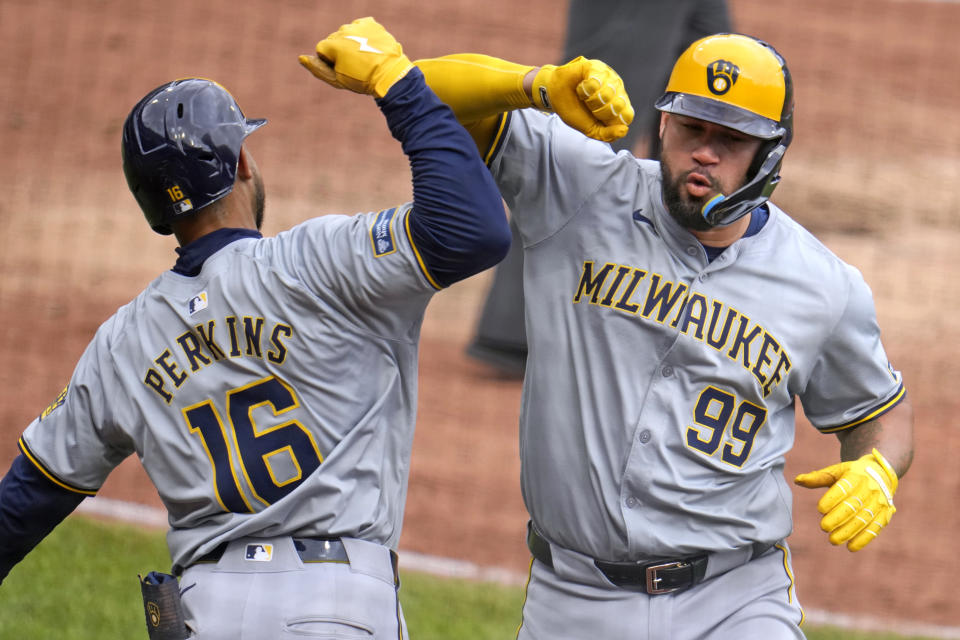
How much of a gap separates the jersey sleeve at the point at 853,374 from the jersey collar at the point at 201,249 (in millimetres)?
1525

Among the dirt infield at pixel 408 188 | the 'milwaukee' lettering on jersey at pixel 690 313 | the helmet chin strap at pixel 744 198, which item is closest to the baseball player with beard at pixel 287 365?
the 'milwaukee' lettering on jersey at pixel 690 313

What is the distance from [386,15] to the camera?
13586 millimetres

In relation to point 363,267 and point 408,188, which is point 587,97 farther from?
point 408,188

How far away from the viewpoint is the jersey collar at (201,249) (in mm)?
2906

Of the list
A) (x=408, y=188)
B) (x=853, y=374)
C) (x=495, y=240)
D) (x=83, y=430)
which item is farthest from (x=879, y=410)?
(x=408, y=188)

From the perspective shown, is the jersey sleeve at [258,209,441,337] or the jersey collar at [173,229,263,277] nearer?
the jersey sleeve at [258,209,441,337]

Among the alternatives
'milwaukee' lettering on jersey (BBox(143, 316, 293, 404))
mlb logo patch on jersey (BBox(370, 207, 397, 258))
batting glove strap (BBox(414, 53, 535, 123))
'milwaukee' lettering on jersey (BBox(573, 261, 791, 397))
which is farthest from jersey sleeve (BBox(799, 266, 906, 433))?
'milwaukee' lettering on jersey (BBox(143, 316, 293, 404))

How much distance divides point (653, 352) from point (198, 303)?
114cm

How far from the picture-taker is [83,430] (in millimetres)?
2990

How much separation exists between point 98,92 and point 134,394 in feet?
32.3

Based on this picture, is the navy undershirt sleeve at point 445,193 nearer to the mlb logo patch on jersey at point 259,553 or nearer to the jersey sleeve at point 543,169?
the jersey sleeve at point 543,169

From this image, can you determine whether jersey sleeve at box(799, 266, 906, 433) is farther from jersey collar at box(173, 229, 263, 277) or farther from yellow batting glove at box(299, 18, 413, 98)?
jersey collar at box(173, 229, 263, 277)

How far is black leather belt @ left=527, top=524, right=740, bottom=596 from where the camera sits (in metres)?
3.27

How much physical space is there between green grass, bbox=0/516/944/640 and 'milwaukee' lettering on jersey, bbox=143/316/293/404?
2.01 meters
